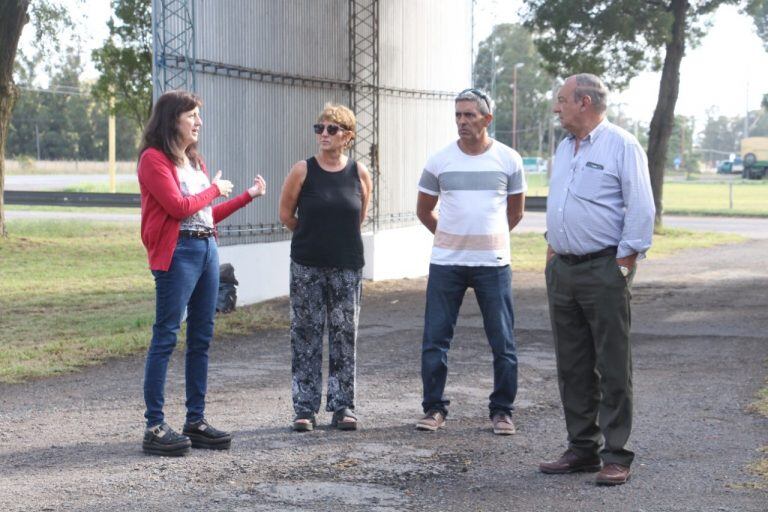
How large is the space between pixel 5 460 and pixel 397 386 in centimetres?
338

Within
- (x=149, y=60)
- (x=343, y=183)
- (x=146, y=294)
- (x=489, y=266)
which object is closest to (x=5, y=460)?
(x=343, y=183)

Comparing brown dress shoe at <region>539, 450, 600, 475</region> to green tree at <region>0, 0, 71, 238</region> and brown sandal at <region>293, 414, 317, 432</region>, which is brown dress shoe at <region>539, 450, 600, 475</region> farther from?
green tree at <region>0, 0, 71, 238</region>

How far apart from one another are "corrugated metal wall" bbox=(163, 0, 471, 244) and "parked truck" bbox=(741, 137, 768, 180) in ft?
196

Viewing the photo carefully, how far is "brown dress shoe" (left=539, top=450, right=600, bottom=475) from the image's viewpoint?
21.0 ft

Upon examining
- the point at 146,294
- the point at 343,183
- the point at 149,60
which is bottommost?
the point at 146,294

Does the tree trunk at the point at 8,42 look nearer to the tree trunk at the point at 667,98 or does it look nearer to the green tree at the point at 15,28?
the green tree at the point at 15,28

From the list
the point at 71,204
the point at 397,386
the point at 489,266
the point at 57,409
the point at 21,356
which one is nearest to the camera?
the point at 489,266

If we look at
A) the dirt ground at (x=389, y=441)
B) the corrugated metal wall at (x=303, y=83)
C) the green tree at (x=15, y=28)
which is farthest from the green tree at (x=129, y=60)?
the dirt ground at (x=389, y=441)

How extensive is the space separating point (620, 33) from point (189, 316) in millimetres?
19196

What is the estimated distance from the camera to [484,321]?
7.59 meters

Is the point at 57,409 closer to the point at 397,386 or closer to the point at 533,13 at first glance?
the point at 397,386

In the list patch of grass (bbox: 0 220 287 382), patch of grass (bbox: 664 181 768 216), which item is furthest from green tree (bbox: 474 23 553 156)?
patch of grass (bbox: 0 220 287 382)

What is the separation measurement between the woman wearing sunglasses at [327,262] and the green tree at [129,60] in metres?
16.6

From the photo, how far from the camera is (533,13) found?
992 inches
